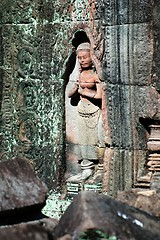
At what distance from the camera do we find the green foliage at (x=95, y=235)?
7062mm

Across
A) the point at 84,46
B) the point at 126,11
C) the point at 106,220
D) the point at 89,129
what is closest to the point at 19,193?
the point at 106,220

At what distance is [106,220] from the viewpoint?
7.24 meters

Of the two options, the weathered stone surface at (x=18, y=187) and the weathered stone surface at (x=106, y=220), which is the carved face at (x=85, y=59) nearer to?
the weathered stone surface at (x=18, y=187)

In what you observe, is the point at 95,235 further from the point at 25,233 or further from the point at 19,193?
the point at 19,193

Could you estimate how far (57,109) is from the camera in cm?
1181

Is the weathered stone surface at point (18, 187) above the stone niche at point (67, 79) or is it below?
below

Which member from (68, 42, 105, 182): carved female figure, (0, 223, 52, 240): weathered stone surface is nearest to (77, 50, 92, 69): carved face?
(68, 42, 105, 182): carved female figure

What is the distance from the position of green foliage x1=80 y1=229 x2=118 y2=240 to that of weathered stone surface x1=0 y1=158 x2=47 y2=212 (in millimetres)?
1007

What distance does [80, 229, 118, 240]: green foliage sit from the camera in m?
7.06

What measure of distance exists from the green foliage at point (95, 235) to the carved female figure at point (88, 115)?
171 inches

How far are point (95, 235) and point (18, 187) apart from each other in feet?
4.00

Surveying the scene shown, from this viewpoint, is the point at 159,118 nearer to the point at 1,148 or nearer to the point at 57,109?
the point at 57,109

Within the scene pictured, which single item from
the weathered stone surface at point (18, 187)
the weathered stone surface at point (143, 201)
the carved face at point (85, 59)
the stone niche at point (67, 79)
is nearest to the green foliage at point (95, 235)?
the weathered stone surface at point (18, 187)

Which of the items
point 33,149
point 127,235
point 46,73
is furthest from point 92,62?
point 127,235
